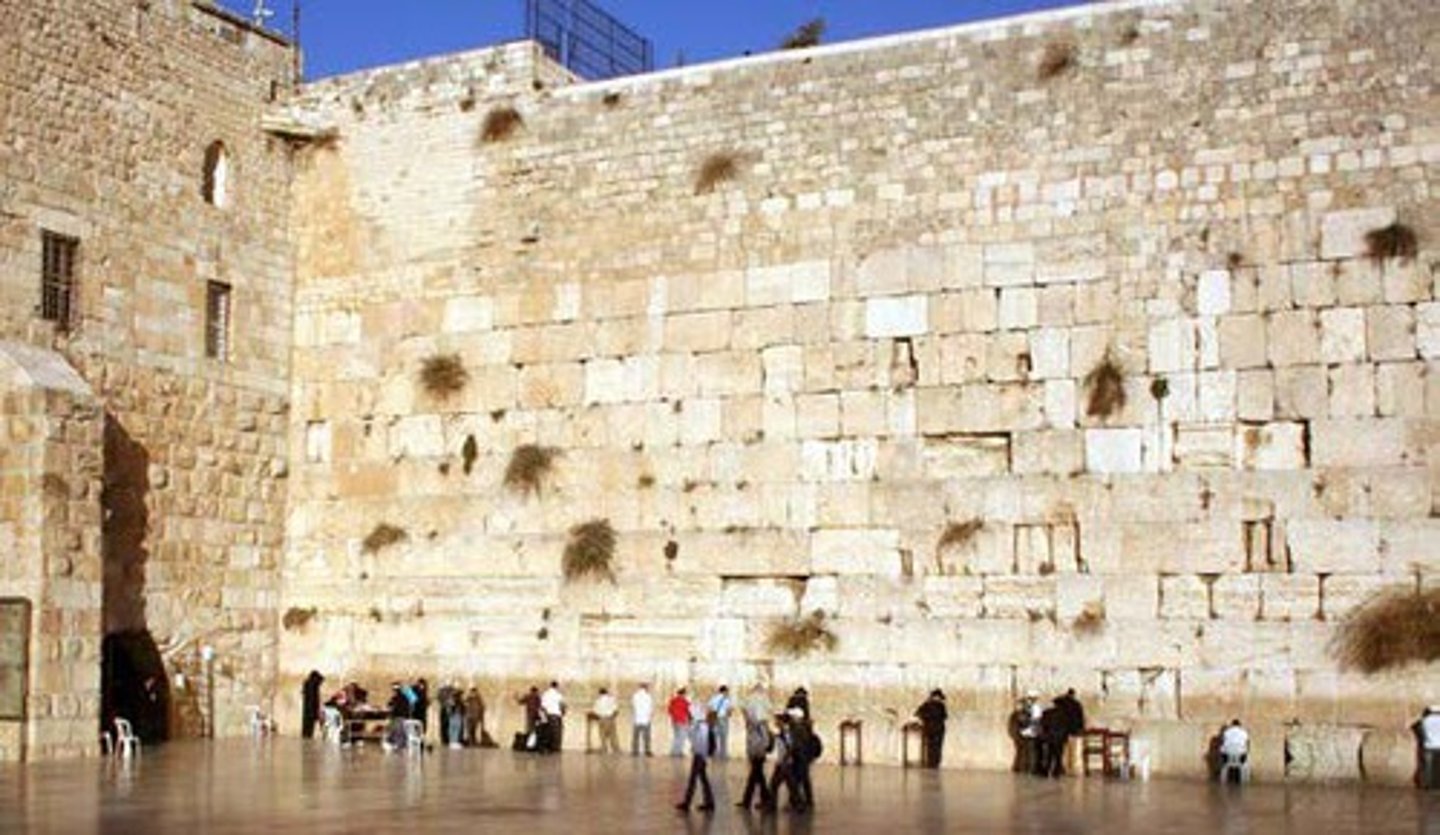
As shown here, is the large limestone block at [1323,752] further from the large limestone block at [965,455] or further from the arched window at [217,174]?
the arched window at [217,174]

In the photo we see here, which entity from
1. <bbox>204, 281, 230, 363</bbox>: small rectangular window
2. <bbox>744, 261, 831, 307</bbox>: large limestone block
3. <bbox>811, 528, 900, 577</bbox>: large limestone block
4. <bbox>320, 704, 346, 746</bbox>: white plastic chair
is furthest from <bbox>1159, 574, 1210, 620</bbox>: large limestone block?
<bbox>204, 281, 230, 363</bbox>: small rectangular window

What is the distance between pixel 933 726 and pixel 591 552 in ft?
13.7

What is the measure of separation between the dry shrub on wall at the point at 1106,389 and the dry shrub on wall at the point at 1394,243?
97.0 inches

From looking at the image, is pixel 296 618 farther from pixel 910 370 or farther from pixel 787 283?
pixel 910 370

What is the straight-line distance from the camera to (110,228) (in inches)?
805

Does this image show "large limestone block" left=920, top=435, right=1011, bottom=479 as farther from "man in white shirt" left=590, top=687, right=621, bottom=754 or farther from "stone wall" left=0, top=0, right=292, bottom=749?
"stone wall" left=0, top=0, right=292, bottom=749

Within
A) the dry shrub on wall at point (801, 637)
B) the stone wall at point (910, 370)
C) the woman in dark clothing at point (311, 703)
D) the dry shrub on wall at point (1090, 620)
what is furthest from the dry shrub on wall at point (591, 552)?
the dry shrub on wall at point (1090, 620)

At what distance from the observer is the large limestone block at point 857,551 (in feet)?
61.8

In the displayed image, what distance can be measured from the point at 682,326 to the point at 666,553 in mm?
2364

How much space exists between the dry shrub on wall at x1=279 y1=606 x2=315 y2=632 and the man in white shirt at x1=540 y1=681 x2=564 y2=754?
3.45m

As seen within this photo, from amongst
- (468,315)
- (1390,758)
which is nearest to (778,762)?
(1390,758)

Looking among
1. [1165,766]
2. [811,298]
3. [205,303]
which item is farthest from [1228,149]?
[205,303]

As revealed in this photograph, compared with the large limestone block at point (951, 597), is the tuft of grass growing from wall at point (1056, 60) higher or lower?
higher

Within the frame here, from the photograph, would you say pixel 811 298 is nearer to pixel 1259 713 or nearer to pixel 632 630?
pixel 632 630
